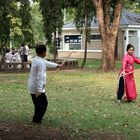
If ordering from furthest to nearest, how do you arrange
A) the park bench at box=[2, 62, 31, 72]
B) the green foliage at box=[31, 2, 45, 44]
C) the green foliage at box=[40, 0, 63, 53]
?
the green foliage at box=[31, 2, 45, 44], the green foliage at box=[40, 0, 63, 53], the park bench at box=[2, 62, 31, 72]

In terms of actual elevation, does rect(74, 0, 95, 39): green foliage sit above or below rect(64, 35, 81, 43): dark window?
above

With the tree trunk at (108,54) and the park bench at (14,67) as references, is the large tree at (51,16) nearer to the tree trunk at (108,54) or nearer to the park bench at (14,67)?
the park bench at (14,67)

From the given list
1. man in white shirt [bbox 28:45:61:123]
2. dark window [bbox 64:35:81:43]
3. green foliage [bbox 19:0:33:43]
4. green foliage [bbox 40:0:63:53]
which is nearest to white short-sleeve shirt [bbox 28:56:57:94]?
man in white shirt [bbox 28:45:61:123]

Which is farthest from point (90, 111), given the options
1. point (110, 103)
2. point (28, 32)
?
point (28, 32)

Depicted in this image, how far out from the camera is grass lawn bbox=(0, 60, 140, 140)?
8.84 metres

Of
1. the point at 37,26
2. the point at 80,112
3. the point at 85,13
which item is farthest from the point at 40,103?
the point at 37,26

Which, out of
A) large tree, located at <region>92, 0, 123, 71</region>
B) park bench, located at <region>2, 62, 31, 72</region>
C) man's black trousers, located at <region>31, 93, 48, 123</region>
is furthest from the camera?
park bench, located at <region>2, 62, 31, 72</region>

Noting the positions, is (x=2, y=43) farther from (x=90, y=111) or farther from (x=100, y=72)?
(x=90, y=111)

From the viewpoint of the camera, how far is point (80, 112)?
11273 millimetres

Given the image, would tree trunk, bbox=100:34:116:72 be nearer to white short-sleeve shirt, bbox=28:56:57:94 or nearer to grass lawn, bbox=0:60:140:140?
grass lawn, bbox=0:60:140:140

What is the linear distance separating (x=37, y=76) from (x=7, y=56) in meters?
19.8

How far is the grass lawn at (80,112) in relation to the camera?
8.84 metres

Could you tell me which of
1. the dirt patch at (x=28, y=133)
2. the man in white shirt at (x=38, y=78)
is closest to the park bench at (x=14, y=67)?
the man in white shirt at (x=38, y=78)

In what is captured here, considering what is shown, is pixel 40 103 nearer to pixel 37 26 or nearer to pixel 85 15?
pixel 85 15
